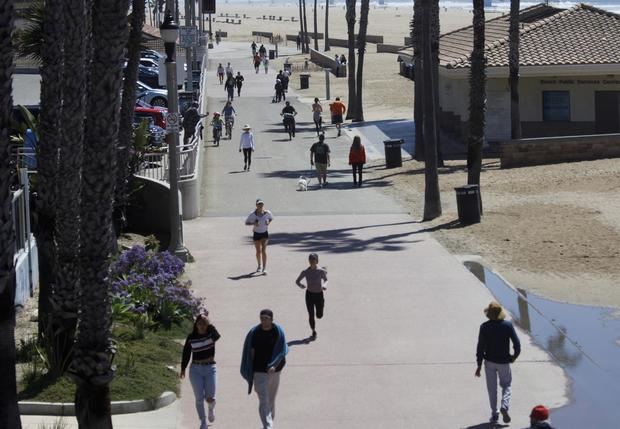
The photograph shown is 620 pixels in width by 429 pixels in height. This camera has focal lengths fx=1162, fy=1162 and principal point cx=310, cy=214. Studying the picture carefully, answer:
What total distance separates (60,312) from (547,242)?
12.7 metres

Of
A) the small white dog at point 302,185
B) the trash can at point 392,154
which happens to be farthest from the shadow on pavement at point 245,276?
the trash can at point 392,154

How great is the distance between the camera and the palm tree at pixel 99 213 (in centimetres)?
1020

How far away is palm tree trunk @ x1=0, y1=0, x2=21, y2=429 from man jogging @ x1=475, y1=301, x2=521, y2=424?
5538 mm

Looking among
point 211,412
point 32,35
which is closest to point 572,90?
point 32,35

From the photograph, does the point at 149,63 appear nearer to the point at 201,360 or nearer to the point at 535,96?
the point at 535,96

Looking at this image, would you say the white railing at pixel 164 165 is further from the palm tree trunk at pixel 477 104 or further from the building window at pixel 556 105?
the building window at pixel 556 105

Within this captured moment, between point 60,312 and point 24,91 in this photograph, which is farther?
point 24,91

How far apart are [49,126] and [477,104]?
17221 millimetres

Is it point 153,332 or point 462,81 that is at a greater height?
point 462,81

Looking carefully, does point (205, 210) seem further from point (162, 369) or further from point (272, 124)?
point (272, 124)

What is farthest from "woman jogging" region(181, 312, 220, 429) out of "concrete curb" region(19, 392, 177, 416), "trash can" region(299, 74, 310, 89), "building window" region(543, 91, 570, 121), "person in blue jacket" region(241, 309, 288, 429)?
"trash can" region(299, 74, 310, 89)

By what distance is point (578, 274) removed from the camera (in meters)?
21.0

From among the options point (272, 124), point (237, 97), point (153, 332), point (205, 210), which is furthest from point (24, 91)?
point (153, 332)

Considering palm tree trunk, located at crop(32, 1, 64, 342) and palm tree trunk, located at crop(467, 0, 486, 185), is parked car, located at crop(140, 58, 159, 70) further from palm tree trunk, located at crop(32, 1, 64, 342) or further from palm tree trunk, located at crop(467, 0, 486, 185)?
palm tree trunk, located at crop(32, 1, 64, 342)
